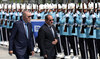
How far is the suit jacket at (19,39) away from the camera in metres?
7.82

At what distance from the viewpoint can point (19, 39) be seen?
25.8 feet

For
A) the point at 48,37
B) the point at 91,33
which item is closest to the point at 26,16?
the point at 48,37

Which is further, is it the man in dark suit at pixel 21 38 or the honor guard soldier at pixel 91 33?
the honor guard soldier at pixel 91 33

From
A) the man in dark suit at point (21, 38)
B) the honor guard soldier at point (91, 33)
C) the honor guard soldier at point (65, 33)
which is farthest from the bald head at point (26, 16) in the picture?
the honor guard soldier at point (65, 33)

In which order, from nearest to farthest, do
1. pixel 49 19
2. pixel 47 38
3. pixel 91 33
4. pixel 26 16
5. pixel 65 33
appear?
pixel 26 16 < pixel 49 19 < pixel 47 38 < pixel 91 33 < pixel 65 33

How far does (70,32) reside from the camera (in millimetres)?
12734

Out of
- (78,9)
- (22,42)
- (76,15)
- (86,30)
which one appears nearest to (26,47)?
(22,42)

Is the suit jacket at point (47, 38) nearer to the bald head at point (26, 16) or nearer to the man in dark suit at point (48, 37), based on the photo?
the man in dark suit at point (48, 37)

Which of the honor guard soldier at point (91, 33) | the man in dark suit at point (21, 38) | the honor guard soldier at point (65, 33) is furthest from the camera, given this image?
the honor guard soldier at point (65, 33)

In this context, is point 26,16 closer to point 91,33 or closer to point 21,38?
point 21,38

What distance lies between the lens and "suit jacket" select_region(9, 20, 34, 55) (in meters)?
7.82

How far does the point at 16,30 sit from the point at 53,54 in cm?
94

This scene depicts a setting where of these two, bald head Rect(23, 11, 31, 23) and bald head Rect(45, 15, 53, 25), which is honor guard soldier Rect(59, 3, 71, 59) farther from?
bald head Rect(23, 11, 31, 23)

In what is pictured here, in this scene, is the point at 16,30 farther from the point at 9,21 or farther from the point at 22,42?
the point at 9,21
